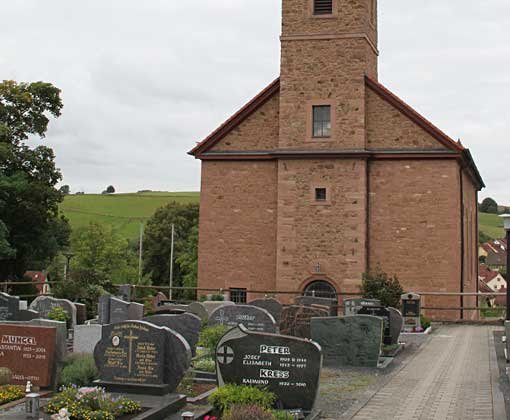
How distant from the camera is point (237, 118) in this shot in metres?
30.9

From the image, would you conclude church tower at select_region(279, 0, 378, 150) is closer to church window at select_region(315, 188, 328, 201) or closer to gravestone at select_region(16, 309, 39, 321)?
church window at select_region(315, 188, 328, 201)

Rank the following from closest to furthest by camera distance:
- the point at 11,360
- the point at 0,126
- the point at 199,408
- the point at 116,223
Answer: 1. the point at 199,408
2. the point at 11,360
3. the point at 0,126
4. the point at 116,223

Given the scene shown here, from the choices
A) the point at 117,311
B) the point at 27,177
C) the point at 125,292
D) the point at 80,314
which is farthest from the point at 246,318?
the point at 27,177

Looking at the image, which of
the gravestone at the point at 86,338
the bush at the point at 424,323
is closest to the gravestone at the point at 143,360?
the gravestone at the point at 86,338

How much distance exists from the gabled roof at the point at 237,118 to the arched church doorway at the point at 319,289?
7.66 metres

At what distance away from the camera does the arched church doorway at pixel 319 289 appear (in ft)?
94.8

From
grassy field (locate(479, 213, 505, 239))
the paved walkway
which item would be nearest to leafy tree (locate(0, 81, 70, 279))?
the paved walkway

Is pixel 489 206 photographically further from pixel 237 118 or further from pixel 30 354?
pixel 30 354

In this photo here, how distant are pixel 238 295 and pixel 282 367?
63.0 ft

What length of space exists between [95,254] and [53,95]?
78.3 ft

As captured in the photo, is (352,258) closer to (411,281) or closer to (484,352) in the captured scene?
(411,281)

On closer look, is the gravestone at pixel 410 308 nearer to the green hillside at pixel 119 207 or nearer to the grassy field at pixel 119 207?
the green hillside at pixel 119 207

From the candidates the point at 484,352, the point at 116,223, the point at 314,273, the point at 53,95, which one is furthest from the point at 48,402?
the point at 116,223

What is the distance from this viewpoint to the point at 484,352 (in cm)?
1973
